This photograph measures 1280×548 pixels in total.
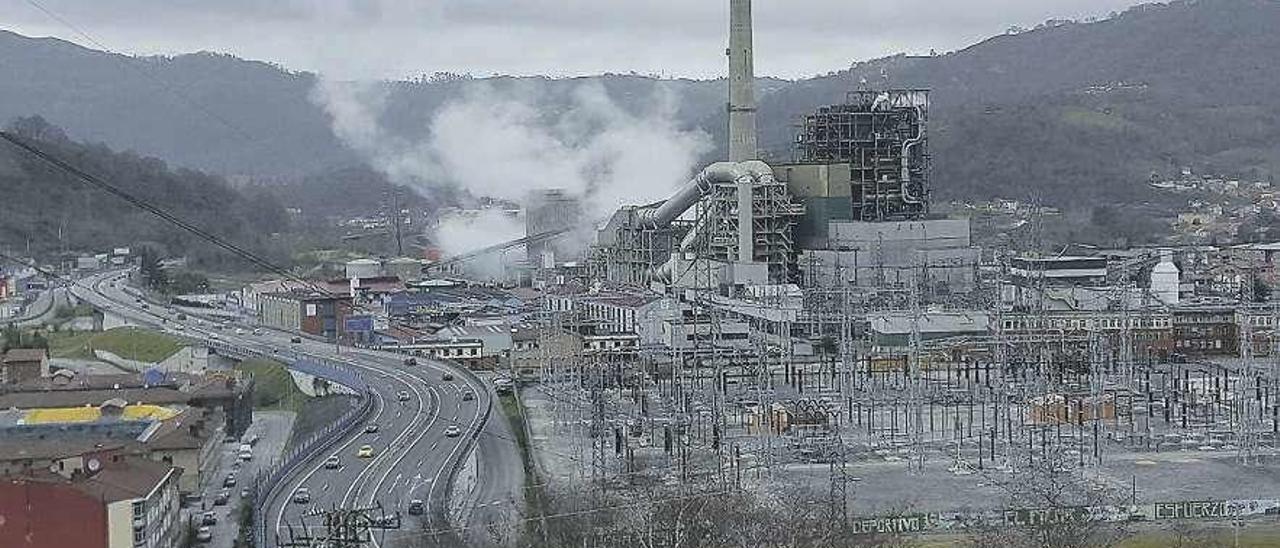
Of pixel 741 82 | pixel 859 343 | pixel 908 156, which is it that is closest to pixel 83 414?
pixel 859 343

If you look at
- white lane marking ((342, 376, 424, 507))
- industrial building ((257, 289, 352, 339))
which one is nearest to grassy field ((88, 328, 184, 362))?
industrial building ((257, 289, 352, 339))

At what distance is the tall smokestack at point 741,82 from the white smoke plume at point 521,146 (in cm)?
838

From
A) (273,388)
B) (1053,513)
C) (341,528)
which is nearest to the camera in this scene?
(341,528)

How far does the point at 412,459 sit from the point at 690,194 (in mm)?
10288

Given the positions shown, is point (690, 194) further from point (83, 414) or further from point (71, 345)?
point (83, 414)

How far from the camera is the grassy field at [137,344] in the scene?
20.5 m

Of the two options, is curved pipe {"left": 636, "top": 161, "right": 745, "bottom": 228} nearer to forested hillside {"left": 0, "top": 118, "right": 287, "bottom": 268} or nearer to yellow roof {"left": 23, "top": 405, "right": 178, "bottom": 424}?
yellow roof {"left": 23, "top": 405, "right": 178, "bottom": 424}

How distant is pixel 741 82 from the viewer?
72.0 ft

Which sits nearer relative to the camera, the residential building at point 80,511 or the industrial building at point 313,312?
the residential building at point 80,511

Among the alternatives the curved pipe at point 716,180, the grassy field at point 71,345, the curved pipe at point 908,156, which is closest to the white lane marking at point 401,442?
the curved pipe at point 716,180

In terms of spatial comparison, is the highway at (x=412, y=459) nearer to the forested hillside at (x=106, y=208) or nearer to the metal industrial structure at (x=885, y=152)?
the metal industrial structure at (x=885, y=152)

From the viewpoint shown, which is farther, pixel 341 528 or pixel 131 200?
pixel 341 528

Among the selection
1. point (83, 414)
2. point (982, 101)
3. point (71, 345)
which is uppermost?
point (982, 101)

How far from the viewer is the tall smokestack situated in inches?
860
